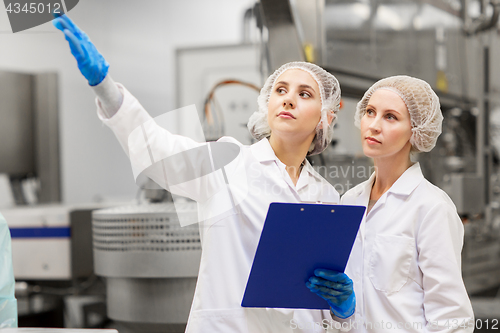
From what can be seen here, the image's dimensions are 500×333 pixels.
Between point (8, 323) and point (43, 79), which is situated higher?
point (43, 79)

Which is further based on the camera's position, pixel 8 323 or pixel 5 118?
pixel 5 118

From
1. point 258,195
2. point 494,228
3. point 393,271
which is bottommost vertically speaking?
point 494,228

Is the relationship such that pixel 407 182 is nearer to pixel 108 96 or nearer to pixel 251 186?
pixel 251 186

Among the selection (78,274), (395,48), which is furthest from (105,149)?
(395,48)

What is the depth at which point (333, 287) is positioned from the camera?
2.97ft

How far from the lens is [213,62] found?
315cm

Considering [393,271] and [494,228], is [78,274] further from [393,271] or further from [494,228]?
[494,228]

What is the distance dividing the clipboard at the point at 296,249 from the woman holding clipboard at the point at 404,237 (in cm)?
4

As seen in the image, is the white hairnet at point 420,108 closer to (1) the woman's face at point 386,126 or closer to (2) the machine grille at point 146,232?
(1) the woman's face at point 386,126

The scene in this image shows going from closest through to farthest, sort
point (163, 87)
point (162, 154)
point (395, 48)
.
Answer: point (162, 154), point (395, 48), point (163, 87)

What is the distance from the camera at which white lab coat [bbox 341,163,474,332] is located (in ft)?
3.08

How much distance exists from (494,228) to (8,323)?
237 cm

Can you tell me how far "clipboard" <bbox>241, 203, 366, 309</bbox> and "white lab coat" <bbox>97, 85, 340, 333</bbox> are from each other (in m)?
0.09

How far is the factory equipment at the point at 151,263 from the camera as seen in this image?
1344 mm
